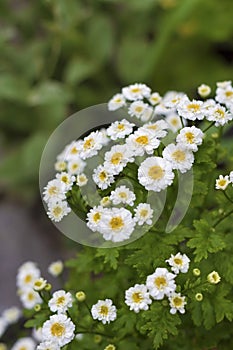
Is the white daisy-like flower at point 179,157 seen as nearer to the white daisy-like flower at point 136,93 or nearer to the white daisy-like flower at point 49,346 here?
the white daisy-like flower at point 136,93

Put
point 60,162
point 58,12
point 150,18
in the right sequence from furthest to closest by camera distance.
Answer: point 150,18
point 58,12
point 60,162

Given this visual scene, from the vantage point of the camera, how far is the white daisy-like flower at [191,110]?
1.05 metres

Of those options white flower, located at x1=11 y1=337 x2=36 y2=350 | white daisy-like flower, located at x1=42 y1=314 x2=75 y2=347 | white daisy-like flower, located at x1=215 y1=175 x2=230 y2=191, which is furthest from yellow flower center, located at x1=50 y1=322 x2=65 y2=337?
white flower, located at x1=11 y1=337 x2=36 y2=350

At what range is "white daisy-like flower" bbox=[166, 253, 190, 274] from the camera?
0.99 meters

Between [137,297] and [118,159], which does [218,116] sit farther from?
[137,297]

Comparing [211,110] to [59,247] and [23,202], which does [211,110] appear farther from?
[23,202]

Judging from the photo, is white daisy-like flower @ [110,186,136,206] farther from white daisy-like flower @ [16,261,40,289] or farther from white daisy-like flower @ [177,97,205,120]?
white daisy-like flower @ [16,261,40,289]

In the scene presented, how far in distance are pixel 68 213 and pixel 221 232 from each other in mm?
263

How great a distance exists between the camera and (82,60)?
238cm

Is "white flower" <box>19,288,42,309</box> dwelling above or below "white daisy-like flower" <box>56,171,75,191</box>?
below

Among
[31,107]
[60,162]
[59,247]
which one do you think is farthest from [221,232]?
[31,107]

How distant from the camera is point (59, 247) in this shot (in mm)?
2254

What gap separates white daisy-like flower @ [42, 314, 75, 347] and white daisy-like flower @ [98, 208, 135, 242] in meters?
0.15

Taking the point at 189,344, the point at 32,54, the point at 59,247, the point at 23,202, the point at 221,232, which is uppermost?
the point at 32,54
